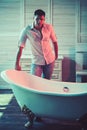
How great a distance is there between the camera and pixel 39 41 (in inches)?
131

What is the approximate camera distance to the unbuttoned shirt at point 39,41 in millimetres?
3285

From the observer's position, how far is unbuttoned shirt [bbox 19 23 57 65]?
3285 mm

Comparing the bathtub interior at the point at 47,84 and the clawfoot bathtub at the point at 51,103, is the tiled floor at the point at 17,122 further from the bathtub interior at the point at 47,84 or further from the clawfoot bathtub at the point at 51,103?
the bathtub interior at the point at 47,84

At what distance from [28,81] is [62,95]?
2.83 feet

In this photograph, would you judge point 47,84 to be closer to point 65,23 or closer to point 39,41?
point 39,41

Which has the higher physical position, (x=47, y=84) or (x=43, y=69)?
(x=43, y=69)

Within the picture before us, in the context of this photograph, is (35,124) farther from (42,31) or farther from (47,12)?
(47,12)

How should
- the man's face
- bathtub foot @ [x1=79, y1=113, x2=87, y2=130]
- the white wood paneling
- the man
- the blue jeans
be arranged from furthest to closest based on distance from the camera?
the white wood paneling
the blue jeans
the man
the man's face
bathtub foot @ [x1=79, y1=113, x2=87, y2=130]

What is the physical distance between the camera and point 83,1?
4633 millimetres

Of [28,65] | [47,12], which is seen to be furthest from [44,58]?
[47,12]

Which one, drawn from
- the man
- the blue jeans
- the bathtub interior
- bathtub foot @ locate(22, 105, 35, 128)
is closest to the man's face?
the man

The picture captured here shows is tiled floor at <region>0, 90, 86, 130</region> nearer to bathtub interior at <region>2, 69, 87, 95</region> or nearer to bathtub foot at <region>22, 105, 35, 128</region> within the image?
bathtub foot at <region>22, 105, 35, 128</region>

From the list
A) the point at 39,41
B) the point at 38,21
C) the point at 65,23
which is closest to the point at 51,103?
the point at 39,41

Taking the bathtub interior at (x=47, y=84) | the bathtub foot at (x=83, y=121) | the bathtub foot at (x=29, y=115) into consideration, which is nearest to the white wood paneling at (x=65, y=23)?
the bathtub interior at (x=47, y=84)
